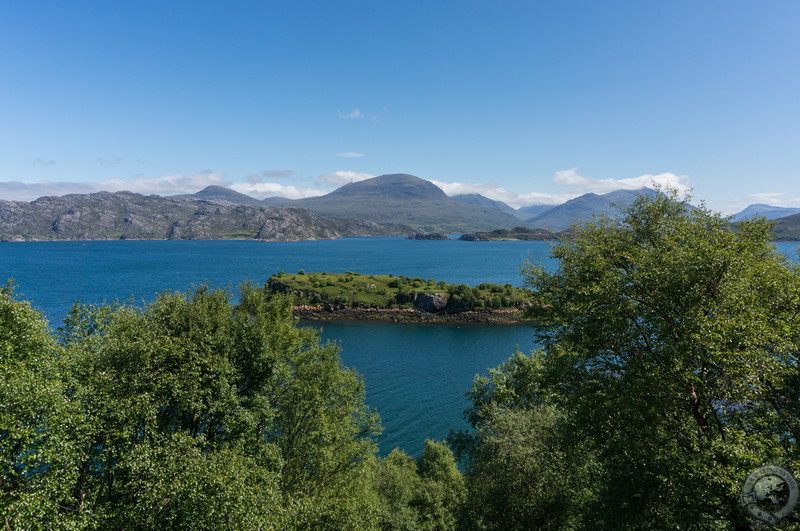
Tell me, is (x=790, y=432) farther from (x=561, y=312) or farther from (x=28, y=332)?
(x=28, y=332)

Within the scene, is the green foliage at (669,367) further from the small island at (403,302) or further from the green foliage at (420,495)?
the small island at (403,302)

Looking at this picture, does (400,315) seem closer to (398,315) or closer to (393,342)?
(398,315)

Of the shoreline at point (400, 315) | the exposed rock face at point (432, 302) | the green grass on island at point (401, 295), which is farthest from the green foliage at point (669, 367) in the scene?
the exposed rock face at point (432, 302)

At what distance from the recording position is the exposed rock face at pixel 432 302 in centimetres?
12025

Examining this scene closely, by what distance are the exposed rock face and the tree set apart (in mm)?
101864

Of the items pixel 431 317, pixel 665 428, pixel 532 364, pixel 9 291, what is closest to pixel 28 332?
pixel 9 291

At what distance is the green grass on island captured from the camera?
11931 centimetres

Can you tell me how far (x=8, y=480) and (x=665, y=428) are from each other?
2299cm

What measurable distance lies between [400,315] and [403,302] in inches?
328

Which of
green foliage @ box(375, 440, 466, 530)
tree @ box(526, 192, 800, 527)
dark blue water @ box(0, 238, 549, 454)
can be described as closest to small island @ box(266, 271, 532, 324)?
dark blue water @ box(0, 238, 549, 454)

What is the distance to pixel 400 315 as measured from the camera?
116688 millimetres

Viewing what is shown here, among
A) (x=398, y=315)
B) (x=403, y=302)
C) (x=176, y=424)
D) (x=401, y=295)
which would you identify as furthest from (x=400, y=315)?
(x=176, y=424)

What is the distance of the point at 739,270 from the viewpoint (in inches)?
503

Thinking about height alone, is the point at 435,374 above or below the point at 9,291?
below
